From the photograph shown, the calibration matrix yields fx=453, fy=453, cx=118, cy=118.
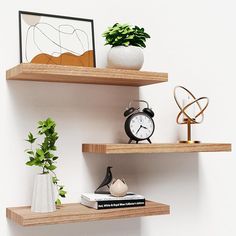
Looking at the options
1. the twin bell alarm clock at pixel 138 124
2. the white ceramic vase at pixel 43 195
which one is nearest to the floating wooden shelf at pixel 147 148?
the twin bell alarm clock at pixel 138 124

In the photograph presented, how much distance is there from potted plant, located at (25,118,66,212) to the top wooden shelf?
5.7 inches

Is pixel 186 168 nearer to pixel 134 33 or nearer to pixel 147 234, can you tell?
pixel 147 234

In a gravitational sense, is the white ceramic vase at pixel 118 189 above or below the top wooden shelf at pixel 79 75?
below

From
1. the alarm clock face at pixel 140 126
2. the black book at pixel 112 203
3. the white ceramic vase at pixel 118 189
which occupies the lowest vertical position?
the black book at pixel 112 203

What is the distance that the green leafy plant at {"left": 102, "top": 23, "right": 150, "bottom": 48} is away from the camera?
1468 mm

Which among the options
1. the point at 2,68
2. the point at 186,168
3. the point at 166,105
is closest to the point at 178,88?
the point at 166,105

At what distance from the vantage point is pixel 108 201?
1.42 meters

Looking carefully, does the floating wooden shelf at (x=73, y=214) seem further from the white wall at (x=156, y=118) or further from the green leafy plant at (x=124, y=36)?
the green leafy plant at (x=124, y=36)

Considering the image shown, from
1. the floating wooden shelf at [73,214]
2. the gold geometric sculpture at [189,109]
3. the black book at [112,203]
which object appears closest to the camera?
the floating wooden shelf at [73,214]

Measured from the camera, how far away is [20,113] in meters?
1.46

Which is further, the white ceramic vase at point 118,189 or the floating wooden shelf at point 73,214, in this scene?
the white ceramic vase at point 118,189

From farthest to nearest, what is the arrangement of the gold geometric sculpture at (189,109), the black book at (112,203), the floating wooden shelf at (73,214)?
1. the gold geometric sculpture at (189,109)
2. the black book at (112,203)
3. the floating wooden shelf at (73,214)

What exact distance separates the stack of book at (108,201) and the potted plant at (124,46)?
0.42 meters

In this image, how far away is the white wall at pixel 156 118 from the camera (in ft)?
4.75
